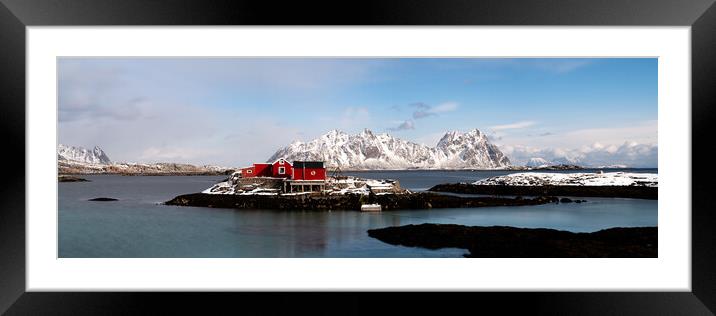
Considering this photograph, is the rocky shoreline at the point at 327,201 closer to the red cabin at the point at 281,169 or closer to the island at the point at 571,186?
the red cabin at the point at 281,169

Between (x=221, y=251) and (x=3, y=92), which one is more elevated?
(x=3, y=92)

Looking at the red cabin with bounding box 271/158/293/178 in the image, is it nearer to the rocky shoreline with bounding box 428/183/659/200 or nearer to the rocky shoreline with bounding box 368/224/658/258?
the rocky shoreline with bounding box 368/224/658/258

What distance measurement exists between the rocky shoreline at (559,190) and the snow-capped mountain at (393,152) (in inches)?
173

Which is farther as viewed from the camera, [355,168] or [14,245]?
[355,168]

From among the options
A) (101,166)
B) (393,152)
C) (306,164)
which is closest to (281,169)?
(306,164)

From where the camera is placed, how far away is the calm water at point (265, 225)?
7555mm

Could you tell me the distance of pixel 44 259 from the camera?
256 centimetres

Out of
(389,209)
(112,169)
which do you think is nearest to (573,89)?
(389,209)

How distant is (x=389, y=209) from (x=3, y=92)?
10.1 metres

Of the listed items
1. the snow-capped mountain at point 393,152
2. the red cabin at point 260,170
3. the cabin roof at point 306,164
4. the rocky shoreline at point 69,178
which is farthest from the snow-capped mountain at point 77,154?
the cabin roof at point 306,164

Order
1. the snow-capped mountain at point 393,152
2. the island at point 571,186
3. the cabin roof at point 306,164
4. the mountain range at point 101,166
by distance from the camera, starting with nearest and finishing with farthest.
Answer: the cabin roof at point 306,164 < the mountain range at point 101,166 < the island at point 571,186 < the snow-capped mountain at point 393,152
